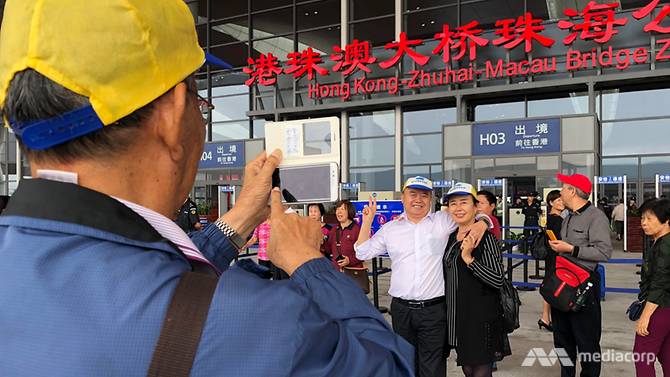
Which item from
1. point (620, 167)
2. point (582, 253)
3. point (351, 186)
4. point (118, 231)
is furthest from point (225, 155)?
point (118, 231)

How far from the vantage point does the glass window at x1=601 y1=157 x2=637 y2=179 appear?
15.6 metres

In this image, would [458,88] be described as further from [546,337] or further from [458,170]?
[546,337]

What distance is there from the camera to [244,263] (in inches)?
40.0

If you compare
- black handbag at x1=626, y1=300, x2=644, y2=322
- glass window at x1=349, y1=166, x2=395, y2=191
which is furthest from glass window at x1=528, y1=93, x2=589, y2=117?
black handbag at x1=626, y1=300, x2=644, y2=322

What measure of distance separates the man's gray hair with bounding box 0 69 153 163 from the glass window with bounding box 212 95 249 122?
2016cm

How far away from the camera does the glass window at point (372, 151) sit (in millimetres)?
17953

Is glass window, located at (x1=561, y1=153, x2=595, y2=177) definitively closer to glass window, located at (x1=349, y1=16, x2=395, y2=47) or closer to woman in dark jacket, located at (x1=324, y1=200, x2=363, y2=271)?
woman in dark jacket, located at (x1=324, y1=200, x2=363, y2=271)

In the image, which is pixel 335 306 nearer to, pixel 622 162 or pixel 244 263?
pixel 244 263

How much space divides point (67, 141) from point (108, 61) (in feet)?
0.48

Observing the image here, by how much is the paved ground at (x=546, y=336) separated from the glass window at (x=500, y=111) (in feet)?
26.7

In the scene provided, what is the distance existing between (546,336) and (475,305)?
2837mm

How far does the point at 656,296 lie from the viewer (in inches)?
137

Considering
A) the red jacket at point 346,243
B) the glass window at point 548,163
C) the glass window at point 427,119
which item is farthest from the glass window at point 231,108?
the red jacket at point 346,243

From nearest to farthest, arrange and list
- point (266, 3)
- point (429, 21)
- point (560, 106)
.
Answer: point (560, 106), point (429, 21), point (266, 3)
